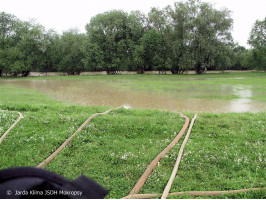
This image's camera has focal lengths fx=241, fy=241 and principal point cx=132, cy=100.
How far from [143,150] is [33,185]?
419 cm

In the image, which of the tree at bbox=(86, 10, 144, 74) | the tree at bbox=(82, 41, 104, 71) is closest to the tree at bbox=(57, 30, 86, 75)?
the tree at bbox=(82, 41, 104, 71)

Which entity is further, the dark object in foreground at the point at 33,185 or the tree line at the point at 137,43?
the tree line at the point at 137,43

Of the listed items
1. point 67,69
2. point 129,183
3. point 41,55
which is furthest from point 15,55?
point 129,183

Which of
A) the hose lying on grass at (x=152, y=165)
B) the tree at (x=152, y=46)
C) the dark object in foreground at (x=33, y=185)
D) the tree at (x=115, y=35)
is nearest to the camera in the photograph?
the dark object in foreground at (x=33, y=185)

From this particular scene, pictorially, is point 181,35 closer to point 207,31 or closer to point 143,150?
point 207,31

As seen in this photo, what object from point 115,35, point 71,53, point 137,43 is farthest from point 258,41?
point 71,53

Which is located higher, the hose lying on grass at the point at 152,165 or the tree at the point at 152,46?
the tree at the point at 152,46

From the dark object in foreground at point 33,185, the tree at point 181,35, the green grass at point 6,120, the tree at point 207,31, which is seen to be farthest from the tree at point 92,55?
the dark object in foreground at point 33,185

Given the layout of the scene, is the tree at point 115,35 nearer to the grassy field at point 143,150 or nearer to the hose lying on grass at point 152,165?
the grassy field at point 143,150

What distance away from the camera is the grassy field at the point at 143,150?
434 cm

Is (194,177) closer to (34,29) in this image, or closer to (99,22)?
(99,22)

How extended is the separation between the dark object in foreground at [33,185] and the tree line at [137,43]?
41.8m

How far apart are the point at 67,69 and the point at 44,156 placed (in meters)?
46.8

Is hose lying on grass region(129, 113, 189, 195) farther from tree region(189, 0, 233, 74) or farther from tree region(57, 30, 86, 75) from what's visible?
tree region(57, 30, 86, 75)
